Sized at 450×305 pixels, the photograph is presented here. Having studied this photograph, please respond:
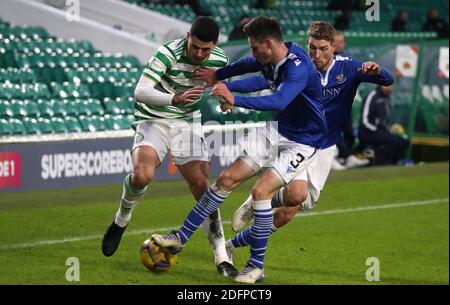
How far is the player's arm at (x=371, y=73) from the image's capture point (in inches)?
330

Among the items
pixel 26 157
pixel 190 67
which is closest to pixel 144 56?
pixel 26 157

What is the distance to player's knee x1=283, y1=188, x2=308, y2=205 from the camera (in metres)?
8.27

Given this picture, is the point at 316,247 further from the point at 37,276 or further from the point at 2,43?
the point at 2,43

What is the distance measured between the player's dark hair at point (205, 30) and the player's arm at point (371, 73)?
1.47 m

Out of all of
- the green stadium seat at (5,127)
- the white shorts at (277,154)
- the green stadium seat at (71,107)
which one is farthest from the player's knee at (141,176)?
the green stadium seat at (71,107)

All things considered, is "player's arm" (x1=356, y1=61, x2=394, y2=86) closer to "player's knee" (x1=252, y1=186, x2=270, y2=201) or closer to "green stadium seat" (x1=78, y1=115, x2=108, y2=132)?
"player's knee" (x1=252, y1=186, x2=270, y2=201)

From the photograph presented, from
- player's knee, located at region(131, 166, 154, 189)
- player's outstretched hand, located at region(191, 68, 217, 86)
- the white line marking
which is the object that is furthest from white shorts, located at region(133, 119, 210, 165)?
the white line marking

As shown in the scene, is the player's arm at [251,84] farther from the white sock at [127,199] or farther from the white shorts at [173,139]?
the white sock at [127,199]

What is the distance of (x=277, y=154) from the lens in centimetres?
791

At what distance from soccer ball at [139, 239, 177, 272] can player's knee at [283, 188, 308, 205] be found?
1114mm

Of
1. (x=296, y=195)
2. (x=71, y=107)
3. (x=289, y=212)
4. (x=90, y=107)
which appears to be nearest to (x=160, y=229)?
(x=289, y=212)

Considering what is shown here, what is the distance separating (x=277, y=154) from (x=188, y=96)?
899mm

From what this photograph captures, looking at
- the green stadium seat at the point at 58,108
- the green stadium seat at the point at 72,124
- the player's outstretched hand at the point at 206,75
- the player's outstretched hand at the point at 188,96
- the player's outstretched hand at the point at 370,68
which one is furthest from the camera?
the green stadium seat at the point at 58,108

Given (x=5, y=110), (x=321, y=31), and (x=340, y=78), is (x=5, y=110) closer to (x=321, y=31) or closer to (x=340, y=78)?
(x=340, y=78)
